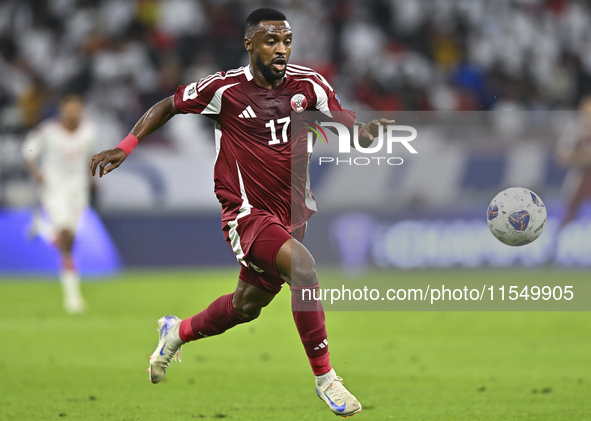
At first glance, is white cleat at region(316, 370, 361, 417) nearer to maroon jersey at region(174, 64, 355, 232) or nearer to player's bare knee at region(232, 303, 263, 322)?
player's bare knee at region(232, 303, 263, 322)

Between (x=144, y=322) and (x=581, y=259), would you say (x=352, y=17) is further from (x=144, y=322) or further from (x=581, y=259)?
(x=144, y=322)

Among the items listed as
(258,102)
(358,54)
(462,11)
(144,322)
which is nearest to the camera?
(258,102)

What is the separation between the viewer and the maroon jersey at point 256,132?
4895 mm

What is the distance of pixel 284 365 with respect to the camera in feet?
22.9

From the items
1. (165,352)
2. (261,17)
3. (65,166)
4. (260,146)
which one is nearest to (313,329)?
(260,146)

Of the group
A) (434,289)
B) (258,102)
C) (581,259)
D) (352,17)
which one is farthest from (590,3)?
(258,102)

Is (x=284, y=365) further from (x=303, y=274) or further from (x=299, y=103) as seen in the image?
(x=299, y=103)

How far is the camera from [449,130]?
40.9ft

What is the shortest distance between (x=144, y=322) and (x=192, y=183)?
3.82 metres

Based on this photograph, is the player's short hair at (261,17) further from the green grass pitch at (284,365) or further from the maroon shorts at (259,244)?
the green grass pitch at (284,365)

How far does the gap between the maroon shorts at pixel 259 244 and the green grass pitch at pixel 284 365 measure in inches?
34.0

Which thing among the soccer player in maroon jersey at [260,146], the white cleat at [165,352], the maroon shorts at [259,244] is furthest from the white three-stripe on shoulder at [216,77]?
the white cleat at [165,352]

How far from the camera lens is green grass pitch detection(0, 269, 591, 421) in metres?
5.22

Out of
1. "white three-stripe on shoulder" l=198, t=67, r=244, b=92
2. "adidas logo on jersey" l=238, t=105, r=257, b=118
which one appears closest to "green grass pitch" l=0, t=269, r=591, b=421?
"adidas logo on jersey" l=238, t=105, r=257, b=118
